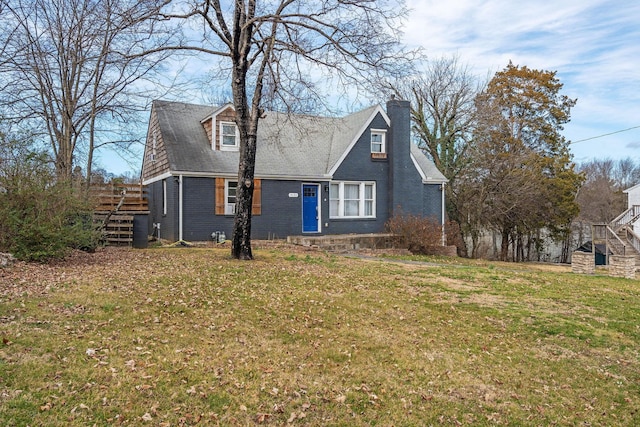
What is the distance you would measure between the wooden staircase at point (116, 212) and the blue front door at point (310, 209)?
7153 mm

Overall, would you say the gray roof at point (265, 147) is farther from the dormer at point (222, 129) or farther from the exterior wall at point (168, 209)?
the exterior wall at point (168, 209)

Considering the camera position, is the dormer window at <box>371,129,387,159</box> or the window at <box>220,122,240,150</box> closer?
the window at <box>220,122,240,150</box>

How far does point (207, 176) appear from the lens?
18.5m

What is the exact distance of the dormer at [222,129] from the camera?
19844mm

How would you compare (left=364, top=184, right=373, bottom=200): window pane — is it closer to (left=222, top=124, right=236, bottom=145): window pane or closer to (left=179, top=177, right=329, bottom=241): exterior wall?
(left=179, top=177, right=329, bottom=241): exterior wall

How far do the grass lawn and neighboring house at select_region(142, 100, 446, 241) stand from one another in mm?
9049

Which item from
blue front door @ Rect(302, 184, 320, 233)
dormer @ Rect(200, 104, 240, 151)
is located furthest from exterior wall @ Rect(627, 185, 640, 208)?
dormer @ Rect(200, 104, 240, 151)

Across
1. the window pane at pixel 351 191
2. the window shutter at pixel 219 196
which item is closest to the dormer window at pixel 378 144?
the window pane at pixel 351 191

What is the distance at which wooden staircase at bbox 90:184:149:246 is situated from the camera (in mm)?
14422

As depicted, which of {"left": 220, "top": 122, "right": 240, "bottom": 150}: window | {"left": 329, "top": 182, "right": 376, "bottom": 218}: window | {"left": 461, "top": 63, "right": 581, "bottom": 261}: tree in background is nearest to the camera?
{"left": 220, "top": 122, "right": 240, "bottom": 150}: window

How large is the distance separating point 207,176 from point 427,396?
15156mm

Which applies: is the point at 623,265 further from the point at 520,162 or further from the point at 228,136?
the point at 228,136

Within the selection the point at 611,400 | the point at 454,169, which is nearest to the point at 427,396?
the point at 611,400

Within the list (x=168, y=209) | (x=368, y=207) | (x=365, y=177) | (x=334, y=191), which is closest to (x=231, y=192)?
(x=168, y=209)
